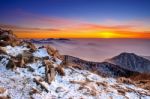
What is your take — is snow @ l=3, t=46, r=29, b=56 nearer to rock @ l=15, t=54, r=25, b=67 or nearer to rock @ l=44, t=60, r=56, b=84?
rock @ l=15, t=54, r=25, b=67

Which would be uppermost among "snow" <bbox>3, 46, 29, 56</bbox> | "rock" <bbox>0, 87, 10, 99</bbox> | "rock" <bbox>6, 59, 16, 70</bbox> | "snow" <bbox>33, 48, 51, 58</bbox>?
"snow" <bbox>3, 46, 29, 56</bbox>

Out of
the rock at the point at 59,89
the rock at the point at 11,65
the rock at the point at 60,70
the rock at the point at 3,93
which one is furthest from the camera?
the rock at the point at 60,70

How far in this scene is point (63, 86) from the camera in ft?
133

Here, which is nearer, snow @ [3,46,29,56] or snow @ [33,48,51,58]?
snow @ [3,46,29,56]

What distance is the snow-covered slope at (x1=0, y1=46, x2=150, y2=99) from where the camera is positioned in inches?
1419

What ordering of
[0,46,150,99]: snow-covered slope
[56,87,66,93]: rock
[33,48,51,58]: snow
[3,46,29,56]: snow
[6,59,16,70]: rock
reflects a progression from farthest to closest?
[33,48,51,58]: snow
[3,46,29,56]: snow
[6,59,16,70]: rock
[56,87,66,93]: rock
[0,46,150,99]: snow-covered slope

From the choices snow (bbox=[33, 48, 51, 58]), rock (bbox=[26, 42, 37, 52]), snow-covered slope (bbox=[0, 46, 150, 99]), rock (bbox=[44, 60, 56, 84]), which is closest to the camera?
snow-covered slope (bbox=[0, 46, 150, 99])

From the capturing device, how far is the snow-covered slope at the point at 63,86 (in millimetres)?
36031

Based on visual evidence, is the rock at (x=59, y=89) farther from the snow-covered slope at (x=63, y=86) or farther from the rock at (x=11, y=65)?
the rock at (x=11, y=65)

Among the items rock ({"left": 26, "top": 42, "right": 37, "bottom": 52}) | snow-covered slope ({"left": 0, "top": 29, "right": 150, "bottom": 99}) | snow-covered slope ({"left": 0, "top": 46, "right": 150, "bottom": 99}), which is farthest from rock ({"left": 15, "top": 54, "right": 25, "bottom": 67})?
rock ({"left": 26, "top": 42, "right": 37, "bottom": 52})

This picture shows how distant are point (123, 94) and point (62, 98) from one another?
41.9 ft

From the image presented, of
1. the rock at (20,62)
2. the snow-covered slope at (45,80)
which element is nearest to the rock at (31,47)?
the snow-covered slope at (45,80)

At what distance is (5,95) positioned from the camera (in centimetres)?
3328

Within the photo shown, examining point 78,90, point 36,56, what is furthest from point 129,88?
point 36,56
